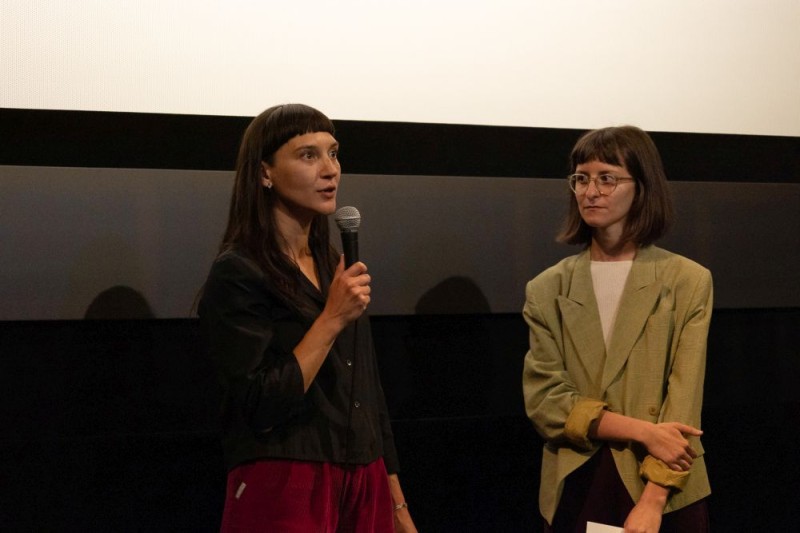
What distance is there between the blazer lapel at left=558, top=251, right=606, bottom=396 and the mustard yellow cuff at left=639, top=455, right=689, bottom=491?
0.21 meters

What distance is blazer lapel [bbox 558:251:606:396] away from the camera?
202 centimetres

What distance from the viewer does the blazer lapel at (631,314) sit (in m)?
1.99

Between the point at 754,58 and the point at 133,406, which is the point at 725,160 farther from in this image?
the point at 133,406

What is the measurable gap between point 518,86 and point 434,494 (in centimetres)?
131

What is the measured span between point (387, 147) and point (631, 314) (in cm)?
102

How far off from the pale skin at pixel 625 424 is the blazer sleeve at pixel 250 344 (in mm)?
761

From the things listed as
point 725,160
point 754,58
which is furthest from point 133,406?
point 754,58

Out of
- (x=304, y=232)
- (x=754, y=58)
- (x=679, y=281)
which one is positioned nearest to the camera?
(x=304, y=232)

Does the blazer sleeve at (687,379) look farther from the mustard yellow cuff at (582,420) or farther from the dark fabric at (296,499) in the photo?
the dark fabric at (296,499)

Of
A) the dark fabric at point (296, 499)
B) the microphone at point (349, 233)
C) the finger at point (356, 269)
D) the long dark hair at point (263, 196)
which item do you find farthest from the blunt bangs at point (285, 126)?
the dark fabric at point (296, 499)

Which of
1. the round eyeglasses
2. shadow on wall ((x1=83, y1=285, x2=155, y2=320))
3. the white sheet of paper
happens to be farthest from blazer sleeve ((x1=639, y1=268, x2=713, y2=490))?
shadow on wall ((x1=83, y1=285, x2=155, y2=320))

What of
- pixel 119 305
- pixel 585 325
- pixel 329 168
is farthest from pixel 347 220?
pixel 119 305

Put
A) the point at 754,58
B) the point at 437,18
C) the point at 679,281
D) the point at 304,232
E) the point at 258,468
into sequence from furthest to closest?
1. the point at 754,58
2. the point at 437,18
3. the point at 679,281
4. the point at 304,232
5. the point at 258,468

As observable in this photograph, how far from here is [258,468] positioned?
1549 millimetres
